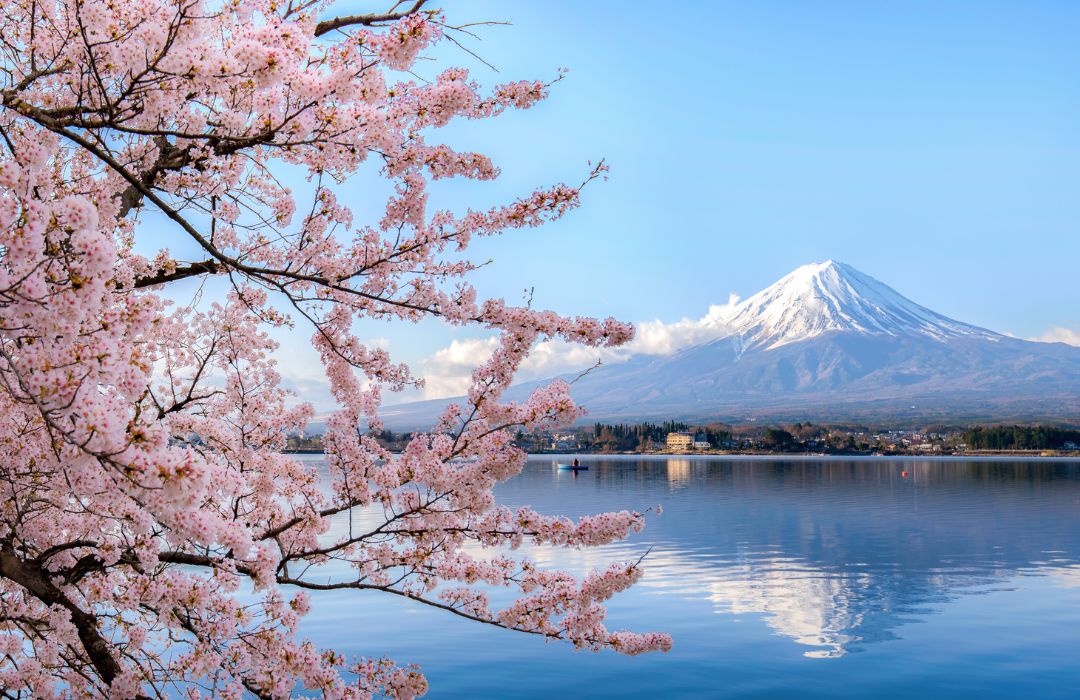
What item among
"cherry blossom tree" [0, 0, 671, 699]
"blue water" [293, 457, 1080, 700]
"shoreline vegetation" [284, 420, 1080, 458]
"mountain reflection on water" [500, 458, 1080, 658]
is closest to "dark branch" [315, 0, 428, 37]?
"cherry blossom tree" [0, 0, 671, 699]

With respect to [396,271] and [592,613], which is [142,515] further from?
[592,613]

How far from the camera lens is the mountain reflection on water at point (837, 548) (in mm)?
27156

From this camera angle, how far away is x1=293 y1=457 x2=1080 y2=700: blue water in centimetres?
1875

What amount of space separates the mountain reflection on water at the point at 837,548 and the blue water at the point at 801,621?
0.12 m

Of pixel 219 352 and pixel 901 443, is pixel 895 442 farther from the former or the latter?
pixel 219 352

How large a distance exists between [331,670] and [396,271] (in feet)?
7.84

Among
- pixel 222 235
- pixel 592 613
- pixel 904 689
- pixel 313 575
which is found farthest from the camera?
pixel 313 575

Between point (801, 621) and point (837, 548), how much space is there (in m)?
16.4

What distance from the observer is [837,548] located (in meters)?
40.4

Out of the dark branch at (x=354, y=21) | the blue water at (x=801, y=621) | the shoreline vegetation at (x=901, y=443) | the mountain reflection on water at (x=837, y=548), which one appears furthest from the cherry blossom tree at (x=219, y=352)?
the shoreline vegetation at (x=901, y=443)

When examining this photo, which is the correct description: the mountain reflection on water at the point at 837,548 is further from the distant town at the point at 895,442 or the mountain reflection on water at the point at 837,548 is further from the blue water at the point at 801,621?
the distant town at the point at 895,442

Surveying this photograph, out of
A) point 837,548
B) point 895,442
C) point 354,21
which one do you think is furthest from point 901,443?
point 354,21

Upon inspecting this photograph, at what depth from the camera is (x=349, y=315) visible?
5.64 m

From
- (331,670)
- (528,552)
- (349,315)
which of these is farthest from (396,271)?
(528,552)
